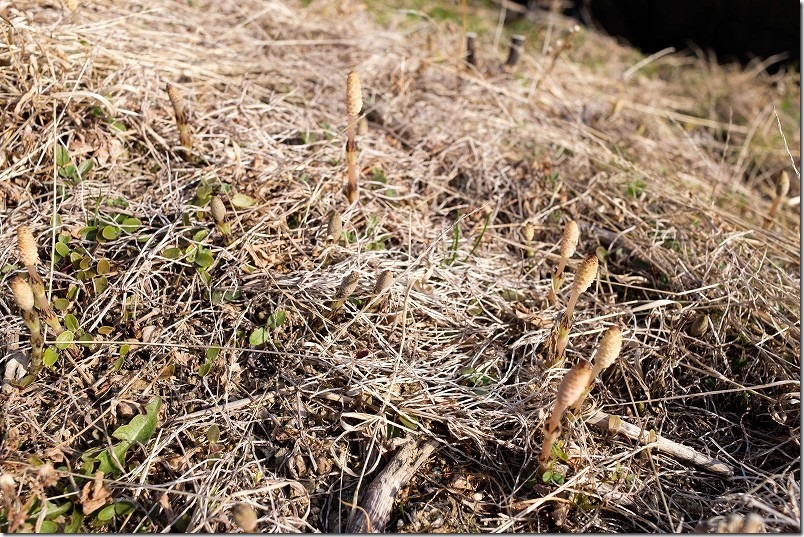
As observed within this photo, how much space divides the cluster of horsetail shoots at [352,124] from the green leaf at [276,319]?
0.67 m

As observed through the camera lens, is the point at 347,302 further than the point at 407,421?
Yes

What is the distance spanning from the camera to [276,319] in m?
2.32

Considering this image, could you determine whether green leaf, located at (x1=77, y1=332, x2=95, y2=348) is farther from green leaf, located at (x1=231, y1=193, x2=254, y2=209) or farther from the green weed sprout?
green leaf, located at (x1=231, y1=193, x2=254, y2=209)

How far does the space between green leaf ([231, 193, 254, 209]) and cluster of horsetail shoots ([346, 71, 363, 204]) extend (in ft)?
1.39

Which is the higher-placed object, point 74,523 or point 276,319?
point 276,319

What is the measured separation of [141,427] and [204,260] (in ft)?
2.22

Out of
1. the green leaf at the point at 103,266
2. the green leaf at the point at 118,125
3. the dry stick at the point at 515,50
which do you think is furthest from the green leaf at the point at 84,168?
the dry stick at the point at 515,50

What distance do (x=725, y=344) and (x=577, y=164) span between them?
4.08 feet

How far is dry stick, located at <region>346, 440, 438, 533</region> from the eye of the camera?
1915 mm

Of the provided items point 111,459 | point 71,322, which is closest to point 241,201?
point 71,322

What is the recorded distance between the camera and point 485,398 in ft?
7.33

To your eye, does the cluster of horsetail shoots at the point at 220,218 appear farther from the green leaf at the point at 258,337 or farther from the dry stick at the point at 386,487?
the dry stick at the point at 386,487

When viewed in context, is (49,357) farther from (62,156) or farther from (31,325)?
(62,156)

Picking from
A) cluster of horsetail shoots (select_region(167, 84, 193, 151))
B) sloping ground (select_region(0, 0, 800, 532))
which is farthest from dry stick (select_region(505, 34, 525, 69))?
cluster of horsetail shoots (select_region(167, 84, 193, 151))
